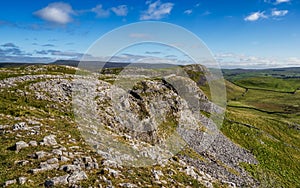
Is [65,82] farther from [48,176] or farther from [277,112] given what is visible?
[277,112]

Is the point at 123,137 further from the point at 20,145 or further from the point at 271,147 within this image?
the point at 271,147

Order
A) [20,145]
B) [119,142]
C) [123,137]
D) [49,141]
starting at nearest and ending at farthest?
[20,145]
[49,141]
[119,142]
[123,137]

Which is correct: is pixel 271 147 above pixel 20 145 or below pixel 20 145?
below

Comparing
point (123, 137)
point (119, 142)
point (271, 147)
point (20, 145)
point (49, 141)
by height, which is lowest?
point (271, 147)

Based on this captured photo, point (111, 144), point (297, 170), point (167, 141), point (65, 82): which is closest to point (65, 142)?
point (111, 144)

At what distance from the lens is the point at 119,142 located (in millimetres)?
23625

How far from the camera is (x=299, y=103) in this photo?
18662cm

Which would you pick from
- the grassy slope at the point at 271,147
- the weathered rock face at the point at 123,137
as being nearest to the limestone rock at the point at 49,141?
the weathered rock face at the point at 123,137

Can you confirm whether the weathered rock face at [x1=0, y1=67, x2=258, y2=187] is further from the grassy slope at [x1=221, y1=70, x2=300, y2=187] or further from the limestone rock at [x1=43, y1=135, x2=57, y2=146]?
the grassy slope at [x1=221, y1=70, x2=300, y2=187]

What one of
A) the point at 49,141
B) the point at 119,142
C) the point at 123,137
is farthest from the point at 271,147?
the point at 49,141

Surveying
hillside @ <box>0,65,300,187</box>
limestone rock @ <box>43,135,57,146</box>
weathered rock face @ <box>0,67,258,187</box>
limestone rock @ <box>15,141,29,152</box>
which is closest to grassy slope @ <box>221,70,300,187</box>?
hillside @ <box>0,65,300,187</box>

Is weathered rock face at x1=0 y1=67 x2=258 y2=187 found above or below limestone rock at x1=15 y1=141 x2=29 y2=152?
below

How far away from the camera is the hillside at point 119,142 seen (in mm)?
16016

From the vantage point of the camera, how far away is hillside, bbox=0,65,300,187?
16.0m
